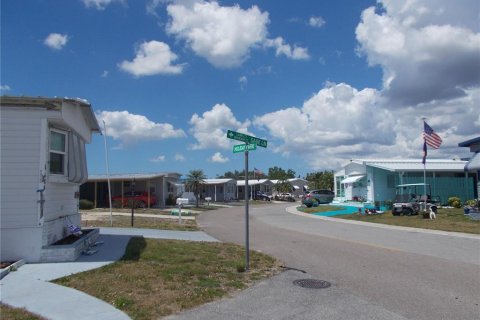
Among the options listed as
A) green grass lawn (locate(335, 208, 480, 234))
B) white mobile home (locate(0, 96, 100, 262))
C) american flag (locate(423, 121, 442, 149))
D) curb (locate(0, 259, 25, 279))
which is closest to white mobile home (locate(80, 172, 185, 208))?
green grass lawn (locate(335, 208, 480, 234))

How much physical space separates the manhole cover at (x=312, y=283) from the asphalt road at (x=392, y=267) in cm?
19

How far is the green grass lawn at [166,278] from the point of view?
688 centimetres

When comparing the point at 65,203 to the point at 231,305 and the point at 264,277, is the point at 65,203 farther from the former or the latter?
the point at 231,305

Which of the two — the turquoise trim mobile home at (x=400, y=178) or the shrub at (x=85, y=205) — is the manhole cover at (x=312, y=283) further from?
the shrub at (x=85, y=205)

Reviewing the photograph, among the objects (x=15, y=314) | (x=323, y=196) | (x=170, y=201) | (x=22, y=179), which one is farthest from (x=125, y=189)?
(x=15, y=314)

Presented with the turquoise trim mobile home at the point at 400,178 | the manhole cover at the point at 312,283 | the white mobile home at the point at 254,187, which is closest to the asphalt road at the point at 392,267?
the manhole cover at the point at 312,283

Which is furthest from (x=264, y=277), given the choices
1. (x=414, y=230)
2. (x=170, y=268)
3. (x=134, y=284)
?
(x=414, y=230)

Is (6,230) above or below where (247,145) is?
below

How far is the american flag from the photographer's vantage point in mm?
25781

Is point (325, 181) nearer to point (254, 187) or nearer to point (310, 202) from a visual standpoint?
point (254, 187)

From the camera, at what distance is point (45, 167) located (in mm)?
10070

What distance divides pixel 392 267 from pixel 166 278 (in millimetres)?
5278

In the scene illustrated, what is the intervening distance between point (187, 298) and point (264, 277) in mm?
2349

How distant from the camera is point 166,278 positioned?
332 inches
